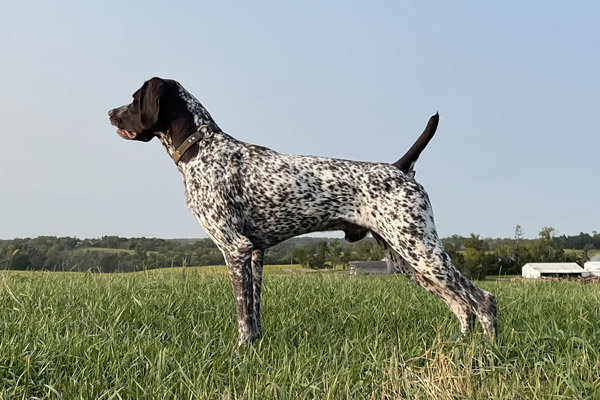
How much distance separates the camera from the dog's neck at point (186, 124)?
5258mm

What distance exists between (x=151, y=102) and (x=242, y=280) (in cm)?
187

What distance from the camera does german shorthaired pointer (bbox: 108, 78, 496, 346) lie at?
4953 millimetres

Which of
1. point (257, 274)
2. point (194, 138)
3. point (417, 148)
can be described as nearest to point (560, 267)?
point (417, 148)

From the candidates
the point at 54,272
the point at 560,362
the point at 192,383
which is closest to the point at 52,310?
the point at 192,383

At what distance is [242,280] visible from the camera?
16.2ft

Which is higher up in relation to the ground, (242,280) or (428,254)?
(428,254)

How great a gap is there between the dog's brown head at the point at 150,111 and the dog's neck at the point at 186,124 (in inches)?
1.3

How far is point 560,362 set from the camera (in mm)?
4105

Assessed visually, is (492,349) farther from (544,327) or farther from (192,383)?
(192,383)

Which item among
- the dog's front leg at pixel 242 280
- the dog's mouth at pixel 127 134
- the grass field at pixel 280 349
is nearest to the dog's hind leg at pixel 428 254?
the grass field at pixel 280 349

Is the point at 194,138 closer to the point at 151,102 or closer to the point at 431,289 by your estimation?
the point at 151,102

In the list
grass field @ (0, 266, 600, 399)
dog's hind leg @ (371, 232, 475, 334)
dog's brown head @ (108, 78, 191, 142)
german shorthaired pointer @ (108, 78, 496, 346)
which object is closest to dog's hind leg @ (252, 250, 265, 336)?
german shorthaired pointer @ (108, 78, 496, 346)

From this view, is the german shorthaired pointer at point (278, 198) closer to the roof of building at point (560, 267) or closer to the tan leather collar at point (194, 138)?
the tan leather collar at point (194, 138)

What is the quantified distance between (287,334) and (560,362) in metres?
2.54
